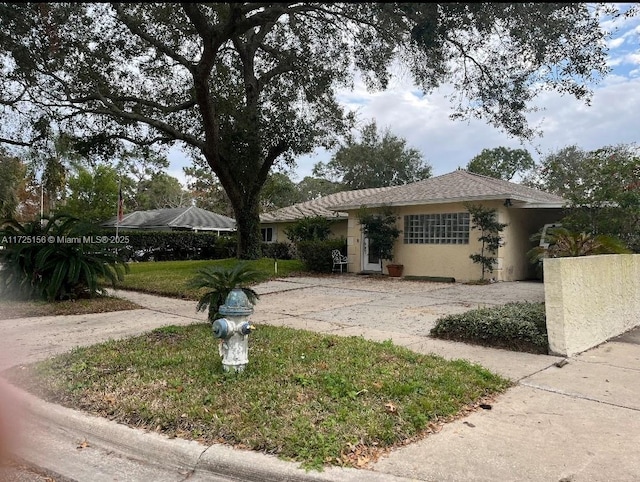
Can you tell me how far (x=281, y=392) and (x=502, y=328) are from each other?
3663mm

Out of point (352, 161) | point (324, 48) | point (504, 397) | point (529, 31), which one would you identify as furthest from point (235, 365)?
point (352, 161)

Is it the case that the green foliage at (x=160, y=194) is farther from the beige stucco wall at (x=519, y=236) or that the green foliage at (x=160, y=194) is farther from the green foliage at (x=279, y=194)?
the beige stucco wall at (x=519, y=236)

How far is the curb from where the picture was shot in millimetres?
3021

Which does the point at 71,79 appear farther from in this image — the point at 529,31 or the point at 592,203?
the point at 592,203

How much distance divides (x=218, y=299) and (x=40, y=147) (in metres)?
13.1

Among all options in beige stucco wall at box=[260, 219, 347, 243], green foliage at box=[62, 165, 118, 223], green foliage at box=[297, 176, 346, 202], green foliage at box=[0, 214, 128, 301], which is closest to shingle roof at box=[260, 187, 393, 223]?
beige stucco wall at box=[260, 219, 347, 243]

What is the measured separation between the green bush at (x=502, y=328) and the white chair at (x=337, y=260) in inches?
433

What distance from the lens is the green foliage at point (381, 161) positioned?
136 feet

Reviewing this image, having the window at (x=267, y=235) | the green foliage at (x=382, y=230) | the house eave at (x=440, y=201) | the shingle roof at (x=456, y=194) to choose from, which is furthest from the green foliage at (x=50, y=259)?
the window at (x=267, y=235)

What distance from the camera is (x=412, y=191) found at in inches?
712

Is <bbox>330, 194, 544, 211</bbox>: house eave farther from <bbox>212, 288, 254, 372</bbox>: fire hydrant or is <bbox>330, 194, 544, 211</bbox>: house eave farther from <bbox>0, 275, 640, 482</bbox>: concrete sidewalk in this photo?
<bbox>212, 288, 254, 372</bbox>: fire hydrant

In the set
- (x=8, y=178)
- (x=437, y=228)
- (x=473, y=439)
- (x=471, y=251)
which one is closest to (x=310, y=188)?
(x=8, y=178)

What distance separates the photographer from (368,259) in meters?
18.3

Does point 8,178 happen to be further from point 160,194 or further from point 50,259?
point 160,194
